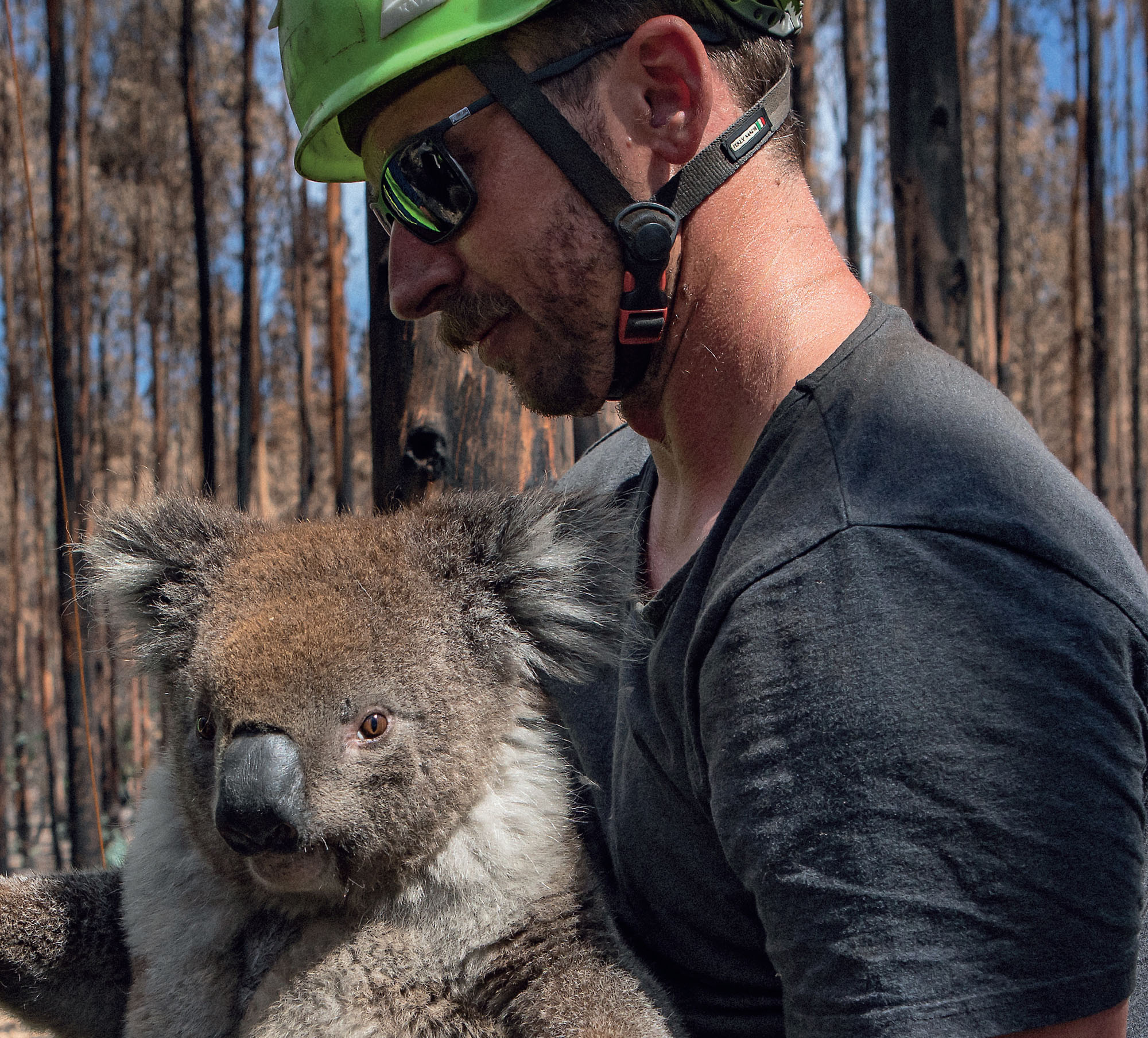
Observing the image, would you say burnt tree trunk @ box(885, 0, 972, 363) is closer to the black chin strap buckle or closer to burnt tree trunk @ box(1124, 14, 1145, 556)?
the black chin strap buckle

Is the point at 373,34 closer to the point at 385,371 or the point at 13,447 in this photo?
the point at 385,371

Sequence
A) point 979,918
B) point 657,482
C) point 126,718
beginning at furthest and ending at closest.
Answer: point 126,718
point 657,482
point 979,918

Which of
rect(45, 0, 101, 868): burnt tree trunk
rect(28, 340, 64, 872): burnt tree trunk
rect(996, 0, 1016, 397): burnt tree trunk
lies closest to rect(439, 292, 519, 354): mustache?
rect(45, 0, 101, 868): burnt tree trunk

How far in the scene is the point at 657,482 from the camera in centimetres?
196

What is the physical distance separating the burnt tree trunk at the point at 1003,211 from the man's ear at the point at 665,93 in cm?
635

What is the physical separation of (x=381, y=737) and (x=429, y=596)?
9.6 inches

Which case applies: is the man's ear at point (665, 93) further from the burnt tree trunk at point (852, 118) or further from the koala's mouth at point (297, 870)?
the burnt tree trunk at point (852, 118)

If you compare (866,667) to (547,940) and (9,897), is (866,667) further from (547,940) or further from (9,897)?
(9,897)

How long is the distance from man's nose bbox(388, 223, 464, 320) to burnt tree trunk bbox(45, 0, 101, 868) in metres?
3.33

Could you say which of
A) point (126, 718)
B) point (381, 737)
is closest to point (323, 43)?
point (381, 737)

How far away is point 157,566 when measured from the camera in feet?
5.91

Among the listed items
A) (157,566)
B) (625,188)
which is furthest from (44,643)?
(625,188)

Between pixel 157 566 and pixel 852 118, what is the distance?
29.3ft

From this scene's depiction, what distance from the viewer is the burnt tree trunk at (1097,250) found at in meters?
11.0
